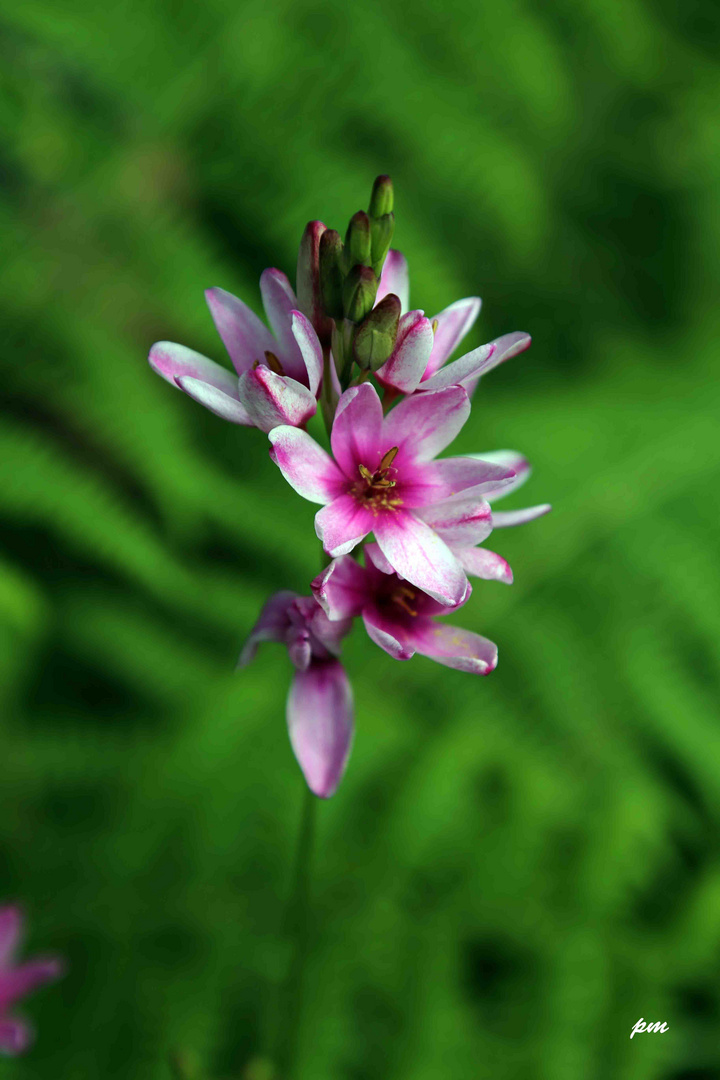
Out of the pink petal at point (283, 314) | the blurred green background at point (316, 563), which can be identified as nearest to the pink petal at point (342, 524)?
the pink petal at point (283, 314)

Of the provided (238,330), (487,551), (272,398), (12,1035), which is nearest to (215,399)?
(272,398)

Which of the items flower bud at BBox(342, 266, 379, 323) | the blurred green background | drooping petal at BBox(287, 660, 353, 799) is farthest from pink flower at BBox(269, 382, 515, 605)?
Answer: the blurred green background

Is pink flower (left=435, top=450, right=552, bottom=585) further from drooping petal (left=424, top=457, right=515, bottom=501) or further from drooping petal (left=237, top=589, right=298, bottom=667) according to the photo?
drooping petal (left=237, top=589, right=298, bottom=667)

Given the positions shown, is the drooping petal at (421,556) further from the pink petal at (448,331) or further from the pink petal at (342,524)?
the pink petal at (448,331)

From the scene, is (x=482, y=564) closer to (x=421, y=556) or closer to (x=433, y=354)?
(x=421, y=556)

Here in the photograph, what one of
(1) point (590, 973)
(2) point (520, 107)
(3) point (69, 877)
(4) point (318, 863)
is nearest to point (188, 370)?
(4) point (318, 863)

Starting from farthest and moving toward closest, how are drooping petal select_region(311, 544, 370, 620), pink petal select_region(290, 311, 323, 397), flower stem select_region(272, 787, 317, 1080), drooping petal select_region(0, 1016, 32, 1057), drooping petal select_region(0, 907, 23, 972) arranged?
1. drooping petal select_region(0, 907, 23, 972)
2. drooping petal select_region(0, 1016, 32, 1057)
3. flower stem select_region(272, 787, 317, 1080)
4. drooping petal select_region(311, 544, 370, 620)
5. pink petal select_region(290, 311, 323, 397)

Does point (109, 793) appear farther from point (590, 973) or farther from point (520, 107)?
point (520, 107)
